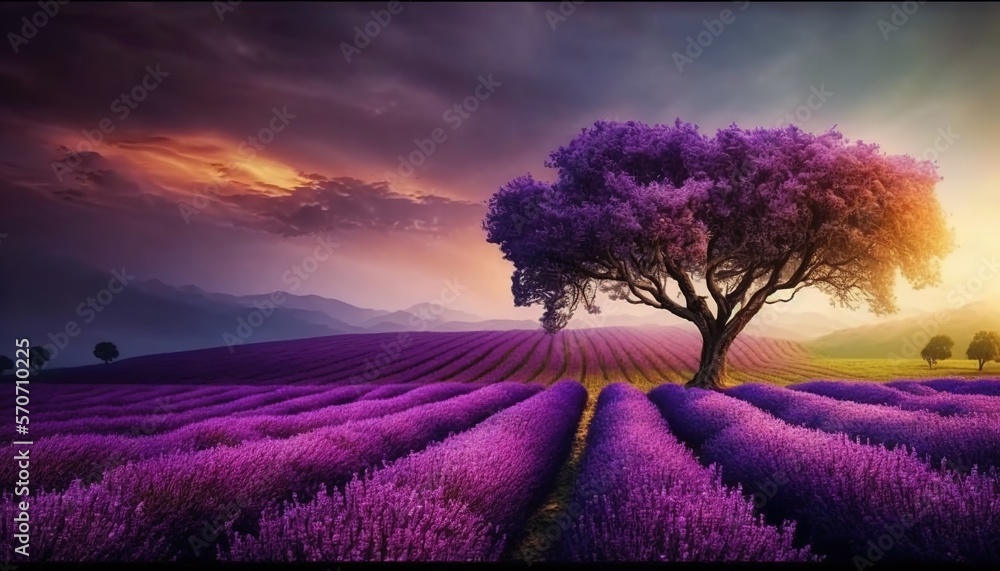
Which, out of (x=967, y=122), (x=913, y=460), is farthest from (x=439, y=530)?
(x=967, y=122)

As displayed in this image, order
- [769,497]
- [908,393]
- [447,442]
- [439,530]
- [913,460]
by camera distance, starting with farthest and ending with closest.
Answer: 1. [908,393]
2. [447,442]
3. [769,497]
4. [913,460]
5. [439,530]

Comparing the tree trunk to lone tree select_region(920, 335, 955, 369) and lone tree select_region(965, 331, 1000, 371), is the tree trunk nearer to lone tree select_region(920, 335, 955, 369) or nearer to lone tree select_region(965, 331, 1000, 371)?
lone tree select_region(920, 335, 955, 369)

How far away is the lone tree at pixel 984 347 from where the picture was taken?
400 centimetres

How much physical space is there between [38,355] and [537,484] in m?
4.30

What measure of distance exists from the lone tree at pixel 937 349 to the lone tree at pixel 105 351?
8198 millimetres

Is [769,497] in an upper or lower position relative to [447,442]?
lower

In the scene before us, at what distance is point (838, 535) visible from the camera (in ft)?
8.80

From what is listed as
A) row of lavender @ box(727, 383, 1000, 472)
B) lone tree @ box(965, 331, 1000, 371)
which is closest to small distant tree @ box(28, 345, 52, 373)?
row of lavender @ box(727, 383, 1000, 472)

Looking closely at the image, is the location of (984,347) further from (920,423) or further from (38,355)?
(38,355)

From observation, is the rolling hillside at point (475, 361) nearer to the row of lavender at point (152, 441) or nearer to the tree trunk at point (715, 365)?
the tree trunk at point (715, 365)

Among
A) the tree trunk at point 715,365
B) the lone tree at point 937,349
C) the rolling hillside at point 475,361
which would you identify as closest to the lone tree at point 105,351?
the rolling hillside at point 475,361

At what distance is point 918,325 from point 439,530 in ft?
18.1

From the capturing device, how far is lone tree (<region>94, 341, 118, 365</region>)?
14.2 feet

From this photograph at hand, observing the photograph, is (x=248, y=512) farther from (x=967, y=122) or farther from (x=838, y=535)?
(x=967, y=122)
